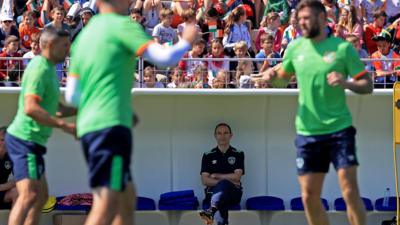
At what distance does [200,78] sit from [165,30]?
1.69 m

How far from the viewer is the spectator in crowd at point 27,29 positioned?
552 inches

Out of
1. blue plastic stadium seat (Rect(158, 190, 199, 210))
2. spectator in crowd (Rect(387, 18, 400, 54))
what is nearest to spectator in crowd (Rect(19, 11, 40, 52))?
blue plastic stadium seat (Rect(158, 190, 199, 210))

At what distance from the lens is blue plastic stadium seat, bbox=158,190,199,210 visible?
12.5 m

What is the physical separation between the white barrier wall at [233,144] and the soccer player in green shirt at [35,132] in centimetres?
401

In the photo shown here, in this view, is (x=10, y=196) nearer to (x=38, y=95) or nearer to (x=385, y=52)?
(x=38, y=95)

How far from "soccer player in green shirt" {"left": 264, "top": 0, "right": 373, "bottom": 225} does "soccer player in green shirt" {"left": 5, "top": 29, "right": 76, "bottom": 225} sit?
197 centimetres

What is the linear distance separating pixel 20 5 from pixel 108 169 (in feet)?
31.2

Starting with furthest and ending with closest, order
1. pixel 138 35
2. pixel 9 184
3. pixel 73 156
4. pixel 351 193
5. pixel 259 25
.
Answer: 1. pixel 259 25
2. pixel 73 156
3. pixel 9 184
4. pixel 351 193
5. pixel 138 35

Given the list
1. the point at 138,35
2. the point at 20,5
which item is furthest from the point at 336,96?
the point at 20,5

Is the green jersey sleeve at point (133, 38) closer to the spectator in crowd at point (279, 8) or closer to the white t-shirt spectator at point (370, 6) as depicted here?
the spectator in crowd at point (279, 8)

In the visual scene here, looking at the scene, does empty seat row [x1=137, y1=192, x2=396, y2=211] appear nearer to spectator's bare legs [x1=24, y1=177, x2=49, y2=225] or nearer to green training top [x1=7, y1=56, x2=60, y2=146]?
spectator's bare legs [x1=24, y1=177, x2=49, y2=225]

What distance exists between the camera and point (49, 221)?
12.6 m

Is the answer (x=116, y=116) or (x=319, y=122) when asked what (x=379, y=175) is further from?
(x=116, y=116)

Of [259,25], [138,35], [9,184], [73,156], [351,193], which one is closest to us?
[138,35]
